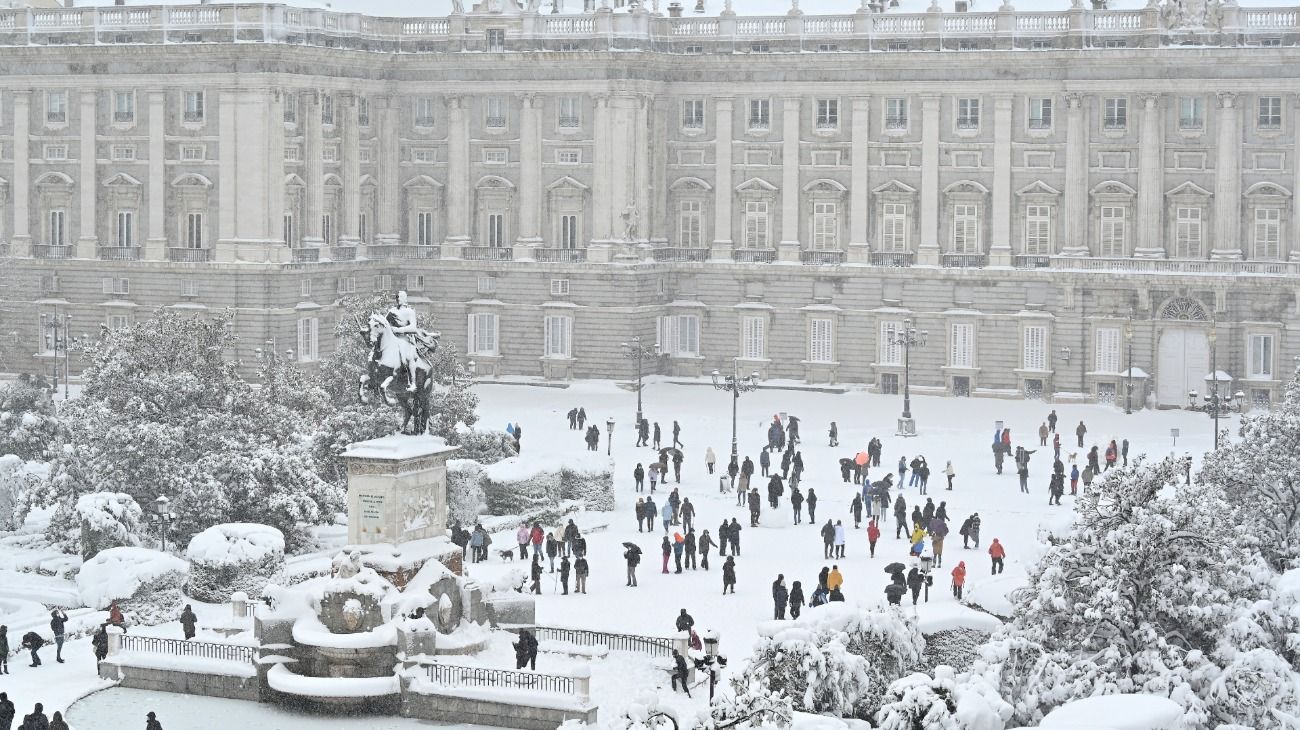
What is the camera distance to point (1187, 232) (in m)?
91.2

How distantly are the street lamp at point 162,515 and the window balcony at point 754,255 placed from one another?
37219mm

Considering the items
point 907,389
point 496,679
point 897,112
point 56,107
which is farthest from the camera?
point 56,107

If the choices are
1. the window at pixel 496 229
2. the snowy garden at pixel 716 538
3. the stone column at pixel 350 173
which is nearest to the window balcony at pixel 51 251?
the stone column at pixel 350 173

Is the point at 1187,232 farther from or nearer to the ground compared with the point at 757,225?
nearer to the ground

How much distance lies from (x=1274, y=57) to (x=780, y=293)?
738 inches

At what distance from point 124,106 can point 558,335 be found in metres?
16.9

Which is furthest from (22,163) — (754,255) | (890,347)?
(890,347)

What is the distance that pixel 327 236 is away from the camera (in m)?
96.5

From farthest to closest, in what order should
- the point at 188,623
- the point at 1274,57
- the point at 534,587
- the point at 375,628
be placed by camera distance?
1. the point at 1274,57
2. the point at 534,587
3. the point at 188,623
4. the point at 375,628

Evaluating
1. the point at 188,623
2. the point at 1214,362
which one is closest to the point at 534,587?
the point at 188,623

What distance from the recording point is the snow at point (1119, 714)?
32875 mm

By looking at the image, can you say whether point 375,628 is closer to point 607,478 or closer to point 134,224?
point 607,478

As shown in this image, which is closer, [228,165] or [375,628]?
[375,628]

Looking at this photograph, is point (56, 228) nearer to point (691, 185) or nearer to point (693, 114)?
point (691, 185)
